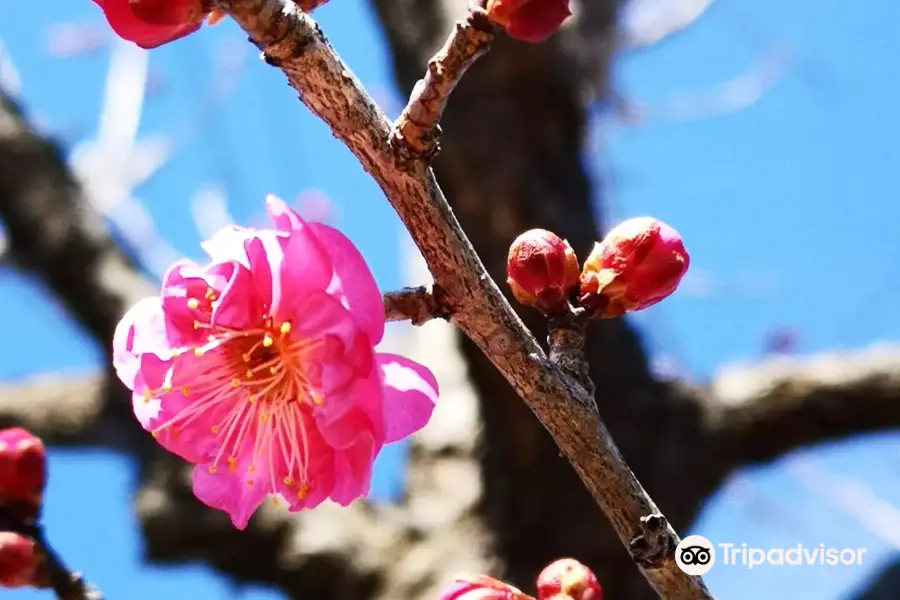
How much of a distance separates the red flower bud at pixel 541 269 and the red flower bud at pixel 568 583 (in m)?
0.21

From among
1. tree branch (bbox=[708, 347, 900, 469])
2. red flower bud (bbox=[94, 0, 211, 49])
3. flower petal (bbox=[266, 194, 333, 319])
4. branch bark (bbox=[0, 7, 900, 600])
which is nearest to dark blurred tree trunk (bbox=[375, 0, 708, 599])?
branch bark (bbox=[0, 7, 900, 600])

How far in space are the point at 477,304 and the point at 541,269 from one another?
0.14 meters

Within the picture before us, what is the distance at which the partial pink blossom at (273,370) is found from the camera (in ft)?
2.11

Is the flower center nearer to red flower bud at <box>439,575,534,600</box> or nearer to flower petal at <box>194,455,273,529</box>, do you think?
flower petal at <box>194,455,273,529</box>

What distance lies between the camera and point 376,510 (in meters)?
2.42

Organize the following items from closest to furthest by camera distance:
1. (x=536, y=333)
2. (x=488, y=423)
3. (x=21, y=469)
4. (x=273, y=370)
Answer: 1. (x=273, y=370)
2. (x=21, y=469)
3. (x=536, y=333)
4. (x=488, y=423)

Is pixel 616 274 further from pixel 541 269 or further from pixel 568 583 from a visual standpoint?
pixel 568 583

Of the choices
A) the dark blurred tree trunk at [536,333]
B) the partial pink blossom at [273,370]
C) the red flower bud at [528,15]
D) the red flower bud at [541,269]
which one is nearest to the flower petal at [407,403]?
the partial pink blossom at [273,370]

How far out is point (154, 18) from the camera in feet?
1.89

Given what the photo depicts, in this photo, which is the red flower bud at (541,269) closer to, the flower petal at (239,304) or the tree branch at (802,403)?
the flower petal at (239,304)

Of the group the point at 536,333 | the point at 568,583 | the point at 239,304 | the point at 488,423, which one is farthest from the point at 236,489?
the point at 488,423

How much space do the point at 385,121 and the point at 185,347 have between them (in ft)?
0.93

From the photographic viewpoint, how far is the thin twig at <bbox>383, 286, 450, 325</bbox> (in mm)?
593

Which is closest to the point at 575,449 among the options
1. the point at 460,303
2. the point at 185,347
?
the point at 460,303
